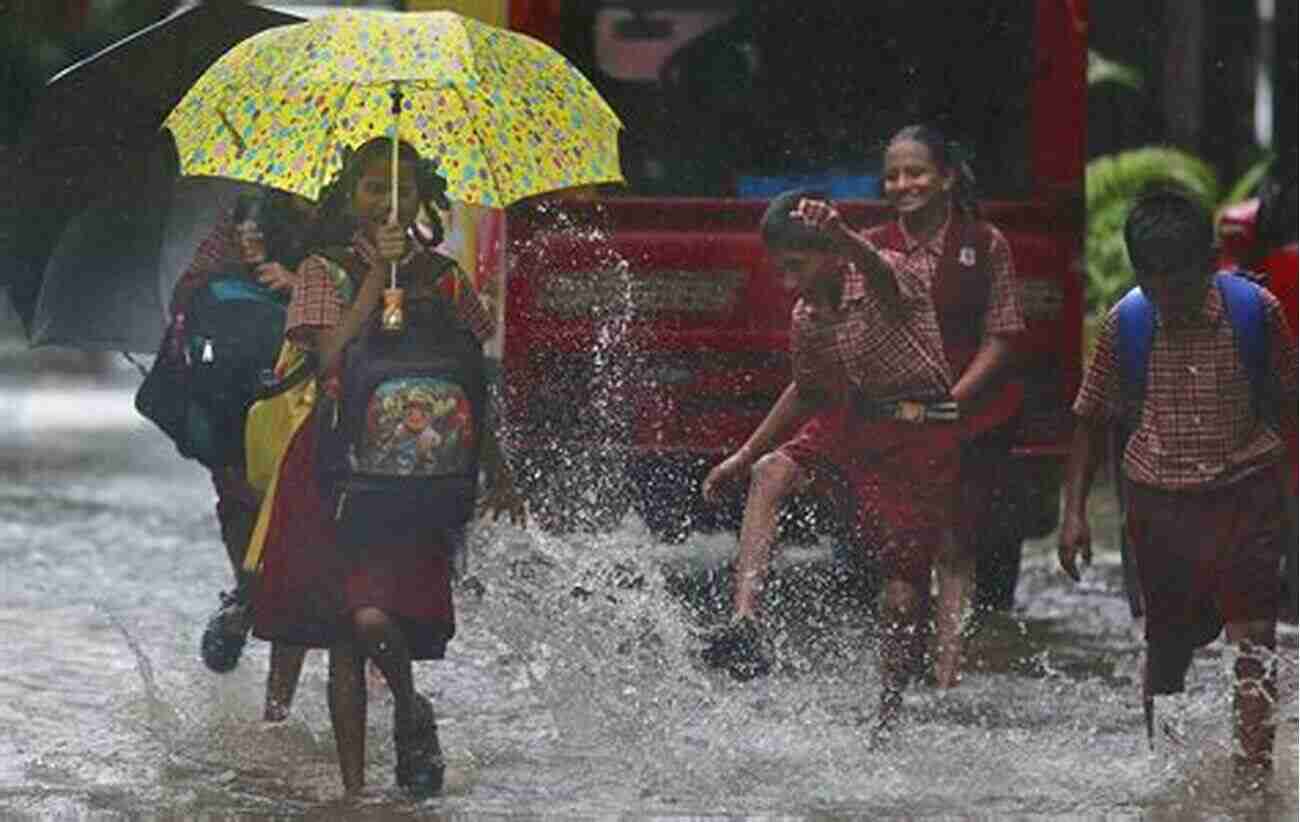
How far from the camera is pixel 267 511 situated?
31.6 ft

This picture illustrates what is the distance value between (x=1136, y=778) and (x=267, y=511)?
2.23m

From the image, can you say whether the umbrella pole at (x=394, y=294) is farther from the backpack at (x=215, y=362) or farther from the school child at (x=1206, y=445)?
the school child at (x=1206, y=445)

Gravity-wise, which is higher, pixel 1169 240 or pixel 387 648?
pixel 1169 240

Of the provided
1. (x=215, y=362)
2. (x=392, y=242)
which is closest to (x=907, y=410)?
(x=215, y=362)

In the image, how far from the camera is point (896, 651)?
10.6 meters

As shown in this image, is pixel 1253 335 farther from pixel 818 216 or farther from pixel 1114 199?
pixel 1114 199

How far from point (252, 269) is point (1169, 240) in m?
2.69

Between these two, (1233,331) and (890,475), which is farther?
(890,475)

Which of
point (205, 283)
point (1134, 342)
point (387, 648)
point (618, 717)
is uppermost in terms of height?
point (205, 283)

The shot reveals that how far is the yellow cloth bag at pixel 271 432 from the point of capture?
31.7 ft

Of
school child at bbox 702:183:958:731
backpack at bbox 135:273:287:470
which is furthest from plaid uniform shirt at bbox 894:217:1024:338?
backpack at bbox 135:273:287:470

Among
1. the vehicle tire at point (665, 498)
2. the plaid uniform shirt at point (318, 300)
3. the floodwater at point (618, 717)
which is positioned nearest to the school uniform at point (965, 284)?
the floodwater at point (618, 717)

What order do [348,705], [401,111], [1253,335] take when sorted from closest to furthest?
[348,705], [1253,335], [401,111]

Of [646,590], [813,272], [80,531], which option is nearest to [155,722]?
[646,590]
